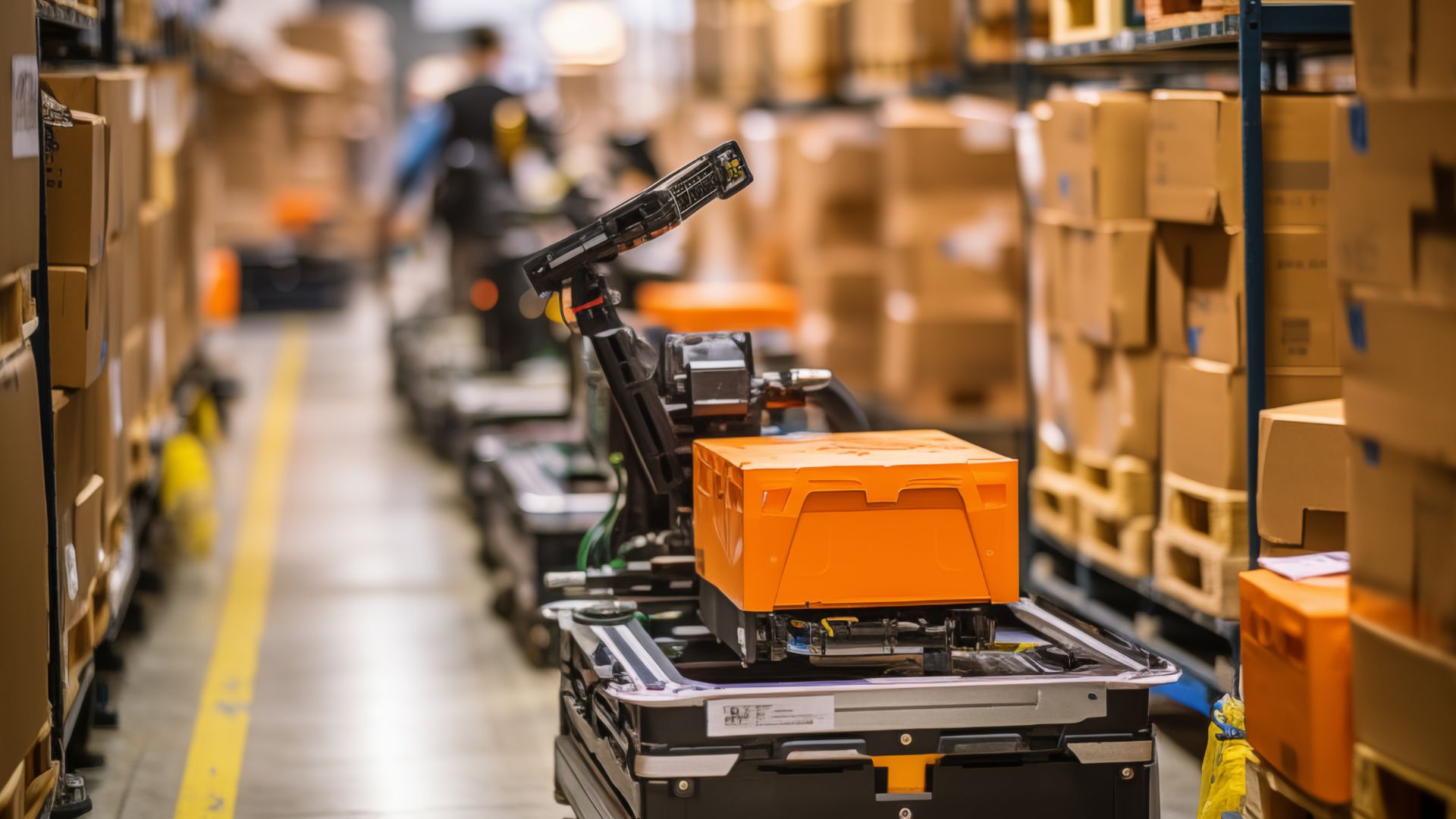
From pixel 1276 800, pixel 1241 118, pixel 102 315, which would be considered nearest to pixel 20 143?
pixel 102 315

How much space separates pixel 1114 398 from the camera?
20.5 ft

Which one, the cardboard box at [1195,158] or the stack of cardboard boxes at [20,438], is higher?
the cardboard box at [1195,158]

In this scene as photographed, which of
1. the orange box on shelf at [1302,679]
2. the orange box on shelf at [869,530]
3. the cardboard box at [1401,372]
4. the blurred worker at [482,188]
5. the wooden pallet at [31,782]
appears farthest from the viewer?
the blurred worker at [482,188]

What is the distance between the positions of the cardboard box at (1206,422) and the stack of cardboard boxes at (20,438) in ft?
10.7

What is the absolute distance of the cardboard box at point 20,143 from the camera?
3.88 metres

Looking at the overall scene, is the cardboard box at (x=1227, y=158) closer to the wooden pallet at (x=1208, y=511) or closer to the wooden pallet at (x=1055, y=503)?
the wooden pallet at (x=1208, y=511)

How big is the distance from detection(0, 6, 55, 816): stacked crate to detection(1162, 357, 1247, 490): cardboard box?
3.25 meters

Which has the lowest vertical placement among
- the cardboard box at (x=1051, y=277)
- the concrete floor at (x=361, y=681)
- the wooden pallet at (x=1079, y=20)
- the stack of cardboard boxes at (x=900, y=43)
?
the concrete floor at (x=361, y=681)

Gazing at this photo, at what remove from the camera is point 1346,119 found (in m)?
3.58

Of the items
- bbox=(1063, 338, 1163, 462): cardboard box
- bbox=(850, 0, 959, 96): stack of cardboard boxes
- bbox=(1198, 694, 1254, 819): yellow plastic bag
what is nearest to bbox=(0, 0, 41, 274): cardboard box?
bbox=(1198, 694, 1254, 819): yellow plastic bag

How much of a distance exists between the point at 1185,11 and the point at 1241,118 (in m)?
0.62

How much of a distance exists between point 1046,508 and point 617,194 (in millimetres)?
4913

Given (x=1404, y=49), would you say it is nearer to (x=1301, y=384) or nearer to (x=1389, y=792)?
(x=1389, y=792)

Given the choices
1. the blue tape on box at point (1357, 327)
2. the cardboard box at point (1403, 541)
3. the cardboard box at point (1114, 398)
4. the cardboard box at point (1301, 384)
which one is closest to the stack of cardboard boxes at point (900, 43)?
the cardboard box at point (1114, 398)
